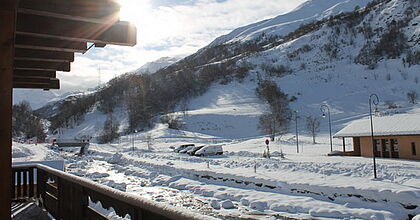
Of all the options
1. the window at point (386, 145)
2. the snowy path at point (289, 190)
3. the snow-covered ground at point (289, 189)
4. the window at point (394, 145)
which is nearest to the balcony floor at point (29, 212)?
the snowy path at point (289, 190)

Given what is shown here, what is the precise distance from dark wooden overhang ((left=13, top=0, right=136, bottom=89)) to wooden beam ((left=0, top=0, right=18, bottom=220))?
930mm

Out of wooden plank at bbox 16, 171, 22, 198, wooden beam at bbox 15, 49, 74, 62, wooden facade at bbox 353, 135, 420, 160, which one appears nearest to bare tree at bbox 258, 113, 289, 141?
wooden facade at bbox 353, 135, 420, 160

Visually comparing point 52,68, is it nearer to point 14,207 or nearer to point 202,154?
point 14,207

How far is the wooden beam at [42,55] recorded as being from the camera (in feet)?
15.9

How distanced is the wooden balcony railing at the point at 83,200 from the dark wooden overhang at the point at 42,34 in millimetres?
911

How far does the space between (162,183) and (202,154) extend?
17.4m

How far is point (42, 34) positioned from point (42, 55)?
124 centimetres

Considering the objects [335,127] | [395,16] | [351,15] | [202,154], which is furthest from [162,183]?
[351,15]

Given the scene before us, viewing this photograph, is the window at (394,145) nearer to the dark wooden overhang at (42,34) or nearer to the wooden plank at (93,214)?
the dark wooden overhang at (42,34)

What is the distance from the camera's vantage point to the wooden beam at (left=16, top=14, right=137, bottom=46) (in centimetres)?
383

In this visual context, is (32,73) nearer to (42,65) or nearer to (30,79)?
(30,79)

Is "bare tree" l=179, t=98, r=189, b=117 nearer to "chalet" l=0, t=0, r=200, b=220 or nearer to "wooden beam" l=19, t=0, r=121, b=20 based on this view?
"chalet" l=0, t=0, r=200, b=220

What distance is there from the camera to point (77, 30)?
4148mm

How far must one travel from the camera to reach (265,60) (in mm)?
132000
